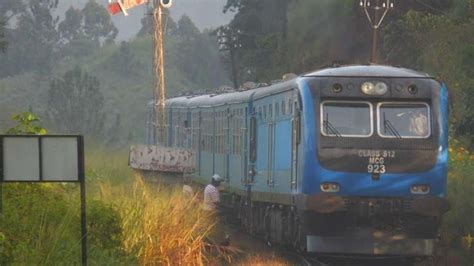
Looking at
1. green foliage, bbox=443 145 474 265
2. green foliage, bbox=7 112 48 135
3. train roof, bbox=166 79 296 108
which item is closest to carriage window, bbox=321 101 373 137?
train roof, bbox=166 79 296 108

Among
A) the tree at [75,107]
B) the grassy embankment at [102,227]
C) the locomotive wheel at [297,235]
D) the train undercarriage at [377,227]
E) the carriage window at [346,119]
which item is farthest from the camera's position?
the tree at [75,107]

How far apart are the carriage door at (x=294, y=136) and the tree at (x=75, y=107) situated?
41.1 meters

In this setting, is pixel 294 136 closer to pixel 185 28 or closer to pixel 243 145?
pixel 243 145

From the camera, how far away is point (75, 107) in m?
63.9

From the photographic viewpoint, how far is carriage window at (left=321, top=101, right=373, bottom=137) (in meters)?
18.4

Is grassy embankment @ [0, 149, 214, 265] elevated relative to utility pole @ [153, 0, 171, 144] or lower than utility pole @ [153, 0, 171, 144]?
lower

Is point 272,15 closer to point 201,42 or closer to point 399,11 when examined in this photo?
point 399,11

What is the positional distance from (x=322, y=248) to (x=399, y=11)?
112ft

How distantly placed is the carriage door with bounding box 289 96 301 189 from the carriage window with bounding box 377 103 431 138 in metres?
1.23

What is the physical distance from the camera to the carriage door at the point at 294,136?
62.0ft

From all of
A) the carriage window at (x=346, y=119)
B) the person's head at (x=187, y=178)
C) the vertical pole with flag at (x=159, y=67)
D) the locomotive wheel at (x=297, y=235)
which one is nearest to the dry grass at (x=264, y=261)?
the locomotive wheel at (x=297, y=235)

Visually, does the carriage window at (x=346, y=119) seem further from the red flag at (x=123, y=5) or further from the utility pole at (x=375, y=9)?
the utility pole at (x=375, y=9)

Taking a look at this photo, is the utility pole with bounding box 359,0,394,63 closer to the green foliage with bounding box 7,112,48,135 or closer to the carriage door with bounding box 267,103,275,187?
the carriage door with bounding box 267,103,275,187

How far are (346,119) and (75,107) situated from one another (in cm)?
4646
